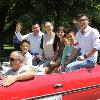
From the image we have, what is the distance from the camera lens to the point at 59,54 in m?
7.16

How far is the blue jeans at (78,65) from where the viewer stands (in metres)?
6.09

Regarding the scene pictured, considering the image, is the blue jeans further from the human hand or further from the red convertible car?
the human hand

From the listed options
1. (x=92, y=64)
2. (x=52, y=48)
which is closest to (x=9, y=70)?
(x=92, y=64)

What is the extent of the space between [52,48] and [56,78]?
2.28m

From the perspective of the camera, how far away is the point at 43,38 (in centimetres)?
800

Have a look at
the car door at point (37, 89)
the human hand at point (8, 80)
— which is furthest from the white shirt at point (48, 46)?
the human hand at point (8, 80)

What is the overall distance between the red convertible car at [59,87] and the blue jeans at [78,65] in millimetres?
93

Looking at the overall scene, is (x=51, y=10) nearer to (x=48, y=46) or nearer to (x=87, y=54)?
(x=48, y=46)

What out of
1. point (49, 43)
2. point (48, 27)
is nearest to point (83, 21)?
point (48, 27)

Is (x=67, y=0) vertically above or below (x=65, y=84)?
above

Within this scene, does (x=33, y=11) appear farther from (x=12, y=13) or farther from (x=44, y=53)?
(x=44, y=53)

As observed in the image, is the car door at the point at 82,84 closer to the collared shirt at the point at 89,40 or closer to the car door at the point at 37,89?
the car door at the point at 37,89

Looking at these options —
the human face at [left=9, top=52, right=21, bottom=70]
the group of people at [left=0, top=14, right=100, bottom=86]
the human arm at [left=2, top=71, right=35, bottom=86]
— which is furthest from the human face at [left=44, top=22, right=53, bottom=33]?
the human arm at [left=2, top=71, right=35, bottom=86]

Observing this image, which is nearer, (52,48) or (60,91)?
(60,91)
